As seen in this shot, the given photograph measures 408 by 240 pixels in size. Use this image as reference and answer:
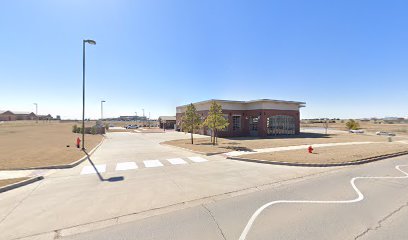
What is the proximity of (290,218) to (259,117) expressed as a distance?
94.7 feet

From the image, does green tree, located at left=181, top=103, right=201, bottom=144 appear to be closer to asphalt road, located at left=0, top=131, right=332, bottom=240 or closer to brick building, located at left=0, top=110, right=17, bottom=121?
asphalt road, located at left=0, top=131, right=332, bottom=240

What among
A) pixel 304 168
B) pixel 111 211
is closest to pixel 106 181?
pixel 111 211

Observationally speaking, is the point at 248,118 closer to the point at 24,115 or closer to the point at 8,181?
the point at 8,181

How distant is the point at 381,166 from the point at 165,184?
1245cm

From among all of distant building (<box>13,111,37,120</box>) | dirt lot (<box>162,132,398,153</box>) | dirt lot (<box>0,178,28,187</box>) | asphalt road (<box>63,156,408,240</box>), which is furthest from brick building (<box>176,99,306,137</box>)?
distant building (<box>13,111,37,120</box>)

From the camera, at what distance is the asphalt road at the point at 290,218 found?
4.86m

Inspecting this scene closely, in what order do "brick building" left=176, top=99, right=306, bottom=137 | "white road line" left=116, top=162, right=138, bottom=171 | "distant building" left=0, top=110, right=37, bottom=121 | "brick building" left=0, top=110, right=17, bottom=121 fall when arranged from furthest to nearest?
"distant building" left=0, top=110, right=37, bottom=121 → "brick building" left=0, top=110, right=17, bottom=121 → "brick building" left=176, top=99, right=306, bottom=137 → "white road line" left=116, top=162, right=138, bottom=171

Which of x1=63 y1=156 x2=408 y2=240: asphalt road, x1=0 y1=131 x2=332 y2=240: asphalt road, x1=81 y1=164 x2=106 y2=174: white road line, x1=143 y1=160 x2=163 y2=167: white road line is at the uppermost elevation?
x1=143 y1=160 x2=163 y2=167: white road line

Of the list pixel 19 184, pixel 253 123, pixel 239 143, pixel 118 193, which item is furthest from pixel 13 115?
pixel 118 193

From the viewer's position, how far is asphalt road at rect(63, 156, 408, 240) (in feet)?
16.0

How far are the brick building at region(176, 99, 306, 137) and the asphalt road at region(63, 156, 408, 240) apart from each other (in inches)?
1001

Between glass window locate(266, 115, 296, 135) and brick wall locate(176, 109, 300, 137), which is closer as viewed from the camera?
brick wall locate(176, 109, 300, 137)

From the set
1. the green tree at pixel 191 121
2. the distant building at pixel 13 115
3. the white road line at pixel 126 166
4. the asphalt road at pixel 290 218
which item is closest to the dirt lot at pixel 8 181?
the white road line at pixel 126 166

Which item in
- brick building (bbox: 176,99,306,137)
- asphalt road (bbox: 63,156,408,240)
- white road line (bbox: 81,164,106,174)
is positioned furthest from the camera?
brick building (bbox: 176,99,306,137)
